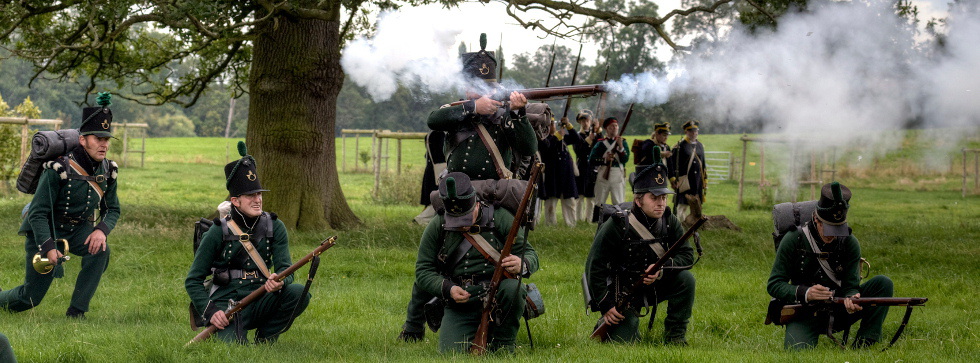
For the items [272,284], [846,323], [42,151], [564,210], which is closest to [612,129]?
[564,210]

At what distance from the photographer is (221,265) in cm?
723

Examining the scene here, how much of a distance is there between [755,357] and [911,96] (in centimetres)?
434

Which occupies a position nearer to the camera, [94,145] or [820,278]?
[820,278]

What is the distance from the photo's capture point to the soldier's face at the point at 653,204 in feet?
24.5

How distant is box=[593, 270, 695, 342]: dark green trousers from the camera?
7.66 metres

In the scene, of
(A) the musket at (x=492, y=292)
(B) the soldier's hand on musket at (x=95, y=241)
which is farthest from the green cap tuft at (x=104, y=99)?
(A) the musket at (x=492, y=292)

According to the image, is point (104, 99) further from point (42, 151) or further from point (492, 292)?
point (492, 292)

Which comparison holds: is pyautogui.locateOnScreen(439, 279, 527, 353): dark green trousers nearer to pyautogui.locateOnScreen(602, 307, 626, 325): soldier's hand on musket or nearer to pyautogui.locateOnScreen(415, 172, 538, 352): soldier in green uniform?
pyautogui.locateOnScreen(415, 172, 538, 352): soldier in green uniform

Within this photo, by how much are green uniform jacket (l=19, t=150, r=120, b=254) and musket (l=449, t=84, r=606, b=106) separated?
133 inches

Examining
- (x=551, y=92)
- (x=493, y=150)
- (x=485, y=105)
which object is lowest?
(x=493, y=150)

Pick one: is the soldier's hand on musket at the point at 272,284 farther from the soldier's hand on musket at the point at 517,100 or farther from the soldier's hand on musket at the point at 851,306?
the soldier's hand on musket at the point at 851,306

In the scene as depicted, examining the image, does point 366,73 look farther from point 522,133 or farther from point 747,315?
point 747,315

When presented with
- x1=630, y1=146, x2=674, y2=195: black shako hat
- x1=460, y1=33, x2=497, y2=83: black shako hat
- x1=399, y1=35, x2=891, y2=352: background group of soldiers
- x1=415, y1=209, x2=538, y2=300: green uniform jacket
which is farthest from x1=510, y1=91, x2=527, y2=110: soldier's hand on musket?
x1=630, y1=146, x2=674, y2=195: black shako hat

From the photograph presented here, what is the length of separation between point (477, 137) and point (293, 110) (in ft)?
24.2
